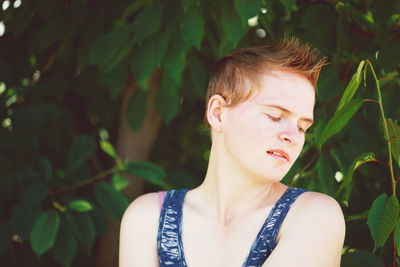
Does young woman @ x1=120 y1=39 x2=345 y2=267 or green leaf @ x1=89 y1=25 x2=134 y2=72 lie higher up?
green leaf @ x1=89 y1=25 x2=134 y2=72

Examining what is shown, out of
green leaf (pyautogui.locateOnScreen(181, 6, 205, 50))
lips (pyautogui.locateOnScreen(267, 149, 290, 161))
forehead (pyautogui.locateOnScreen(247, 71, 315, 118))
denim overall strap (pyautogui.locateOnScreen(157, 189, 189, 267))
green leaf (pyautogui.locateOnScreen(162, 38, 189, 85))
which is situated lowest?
denim overall strap (pyautogui.locateOnScreen(157, 189, 189, 267))

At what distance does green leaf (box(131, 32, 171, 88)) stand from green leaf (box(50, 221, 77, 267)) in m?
0.64

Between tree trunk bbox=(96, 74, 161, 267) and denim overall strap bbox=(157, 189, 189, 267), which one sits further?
tree trunk bbox=(96, 74, 161, 267)

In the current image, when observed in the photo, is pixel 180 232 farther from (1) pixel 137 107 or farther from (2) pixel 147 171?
(1) pixel 137 107

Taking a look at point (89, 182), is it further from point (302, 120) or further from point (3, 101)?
point (302, 120)

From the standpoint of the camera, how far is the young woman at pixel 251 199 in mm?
1388

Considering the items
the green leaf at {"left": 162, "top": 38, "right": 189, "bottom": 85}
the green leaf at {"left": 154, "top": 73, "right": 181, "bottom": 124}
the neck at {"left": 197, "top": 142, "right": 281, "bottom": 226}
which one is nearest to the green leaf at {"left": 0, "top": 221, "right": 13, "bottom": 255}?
the green leaf at {"left": 154, "top": 73, "right": 181, "bottom": 124}

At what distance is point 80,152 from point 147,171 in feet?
1.03

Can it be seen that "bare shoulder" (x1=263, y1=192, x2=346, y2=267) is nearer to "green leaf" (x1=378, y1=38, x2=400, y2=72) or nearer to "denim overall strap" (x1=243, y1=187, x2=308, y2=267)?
"denim overall strap" (x1=243, y1=187, x2=308, y2=267)

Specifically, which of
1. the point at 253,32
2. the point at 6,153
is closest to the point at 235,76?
Result: the point at 253,32

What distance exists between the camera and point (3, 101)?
2.71m

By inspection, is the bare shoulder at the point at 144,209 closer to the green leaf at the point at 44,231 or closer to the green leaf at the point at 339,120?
the green leaf at the point at 339,120

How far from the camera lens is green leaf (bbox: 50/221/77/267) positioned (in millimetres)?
2264

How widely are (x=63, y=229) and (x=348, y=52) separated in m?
1.24
